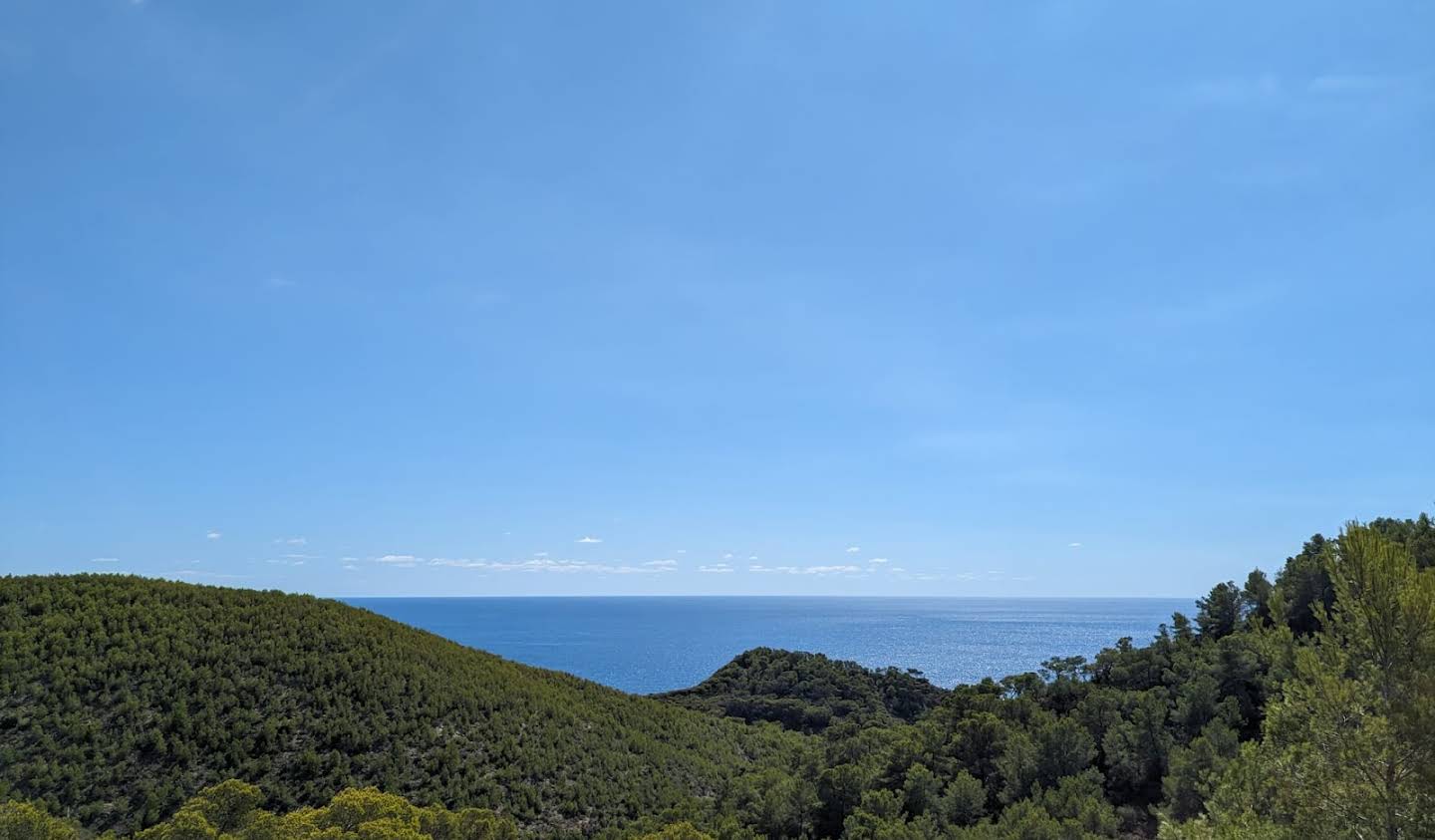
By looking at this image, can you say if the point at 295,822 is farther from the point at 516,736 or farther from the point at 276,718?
the point at 516,736

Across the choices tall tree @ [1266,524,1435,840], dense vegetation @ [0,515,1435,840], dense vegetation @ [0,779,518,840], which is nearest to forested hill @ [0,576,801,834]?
dense vegetation @ [0,515,1435,840]

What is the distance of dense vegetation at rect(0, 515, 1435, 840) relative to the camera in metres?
23.5

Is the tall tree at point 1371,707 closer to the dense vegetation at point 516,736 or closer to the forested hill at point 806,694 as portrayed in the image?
the dense vegetation at point 516,736

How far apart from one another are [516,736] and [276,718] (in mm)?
10015

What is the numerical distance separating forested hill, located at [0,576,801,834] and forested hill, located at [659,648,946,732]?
25807mm

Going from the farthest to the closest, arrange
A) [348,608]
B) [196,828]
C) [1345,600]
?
[348,608], [196,828], [1345,600]

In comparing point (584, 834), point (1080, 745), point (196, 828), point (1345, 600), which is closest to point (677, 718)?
point (584, 834)

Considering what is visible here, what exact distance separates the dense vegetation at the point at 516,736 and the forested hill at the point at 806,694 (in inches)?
872

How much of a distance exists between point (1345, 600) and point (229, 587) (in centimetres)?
4493

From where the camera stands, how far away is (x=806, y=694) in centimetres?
6875

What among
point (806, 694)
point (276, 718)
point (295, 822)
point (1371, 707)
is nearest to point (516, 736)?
point (276, 718)

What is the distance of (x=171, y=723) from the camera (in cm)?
2645

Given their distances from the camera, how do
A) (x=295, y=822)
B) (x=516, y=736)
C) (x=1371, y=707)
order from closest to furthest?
(x=1371, y=707)
(x=295, y=822)
(x=516, y=736)

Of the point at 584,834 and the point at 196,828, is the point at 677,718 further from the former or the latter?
the point at 196,828
